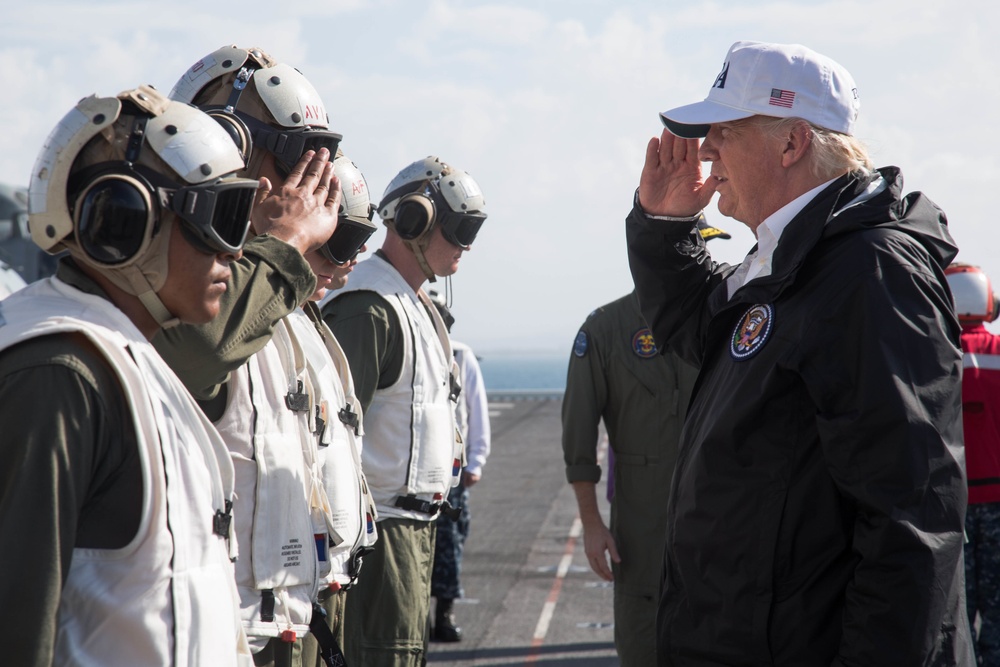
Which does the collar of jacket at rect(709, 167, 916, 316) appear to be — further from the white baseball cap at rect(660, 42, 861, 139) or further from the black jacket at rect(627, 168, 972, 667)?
the white baseball cap at rect(660, 42, 861, 139)

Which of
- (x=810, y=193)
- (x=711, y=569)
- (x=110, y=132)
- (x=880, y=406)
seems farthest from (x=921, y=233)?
(x=110, y=132)

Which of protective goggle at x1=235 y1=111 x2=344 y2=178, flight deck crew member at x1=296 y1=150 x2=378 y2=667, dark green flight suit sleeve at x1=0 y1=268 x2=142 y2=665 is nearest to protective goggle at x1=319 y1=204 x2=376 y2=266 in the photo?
flight deck crew member at x1=296 y1=150 x2=378 y2=667

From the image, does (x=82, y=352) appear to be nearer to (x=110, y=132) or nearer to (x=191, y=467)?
(x=191, y=467)

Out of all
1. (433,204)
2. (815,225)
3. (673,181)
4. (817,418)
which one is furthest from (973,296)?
(817,418)

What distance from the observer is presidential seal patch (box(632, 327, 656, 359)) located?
Result: 197 inches

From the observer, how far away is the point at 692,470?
8.48 feet

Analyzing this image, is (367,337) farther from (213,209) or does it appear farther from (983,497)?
(983,497)

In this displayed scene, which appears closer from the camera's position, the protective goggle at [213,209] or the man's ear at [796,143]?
the protective goggle at [213,209]

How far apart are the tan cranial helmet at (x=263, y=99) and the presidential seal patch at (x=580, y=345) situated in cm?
235

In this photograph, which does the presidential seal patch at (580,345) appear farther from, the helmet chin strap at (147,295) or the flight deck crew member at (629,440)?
the helmet chin strap at (147,295)

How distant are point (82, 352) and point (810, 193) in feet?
6.32

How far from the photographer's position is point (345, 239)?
160 inches

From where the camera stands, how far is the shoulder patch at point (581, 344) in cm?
520

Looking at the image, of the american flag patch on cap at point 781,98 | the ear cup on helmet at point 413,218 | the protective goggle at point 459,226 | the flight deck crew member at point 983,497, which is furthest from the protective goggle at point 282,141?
the flight deck crew member at point 983,497
